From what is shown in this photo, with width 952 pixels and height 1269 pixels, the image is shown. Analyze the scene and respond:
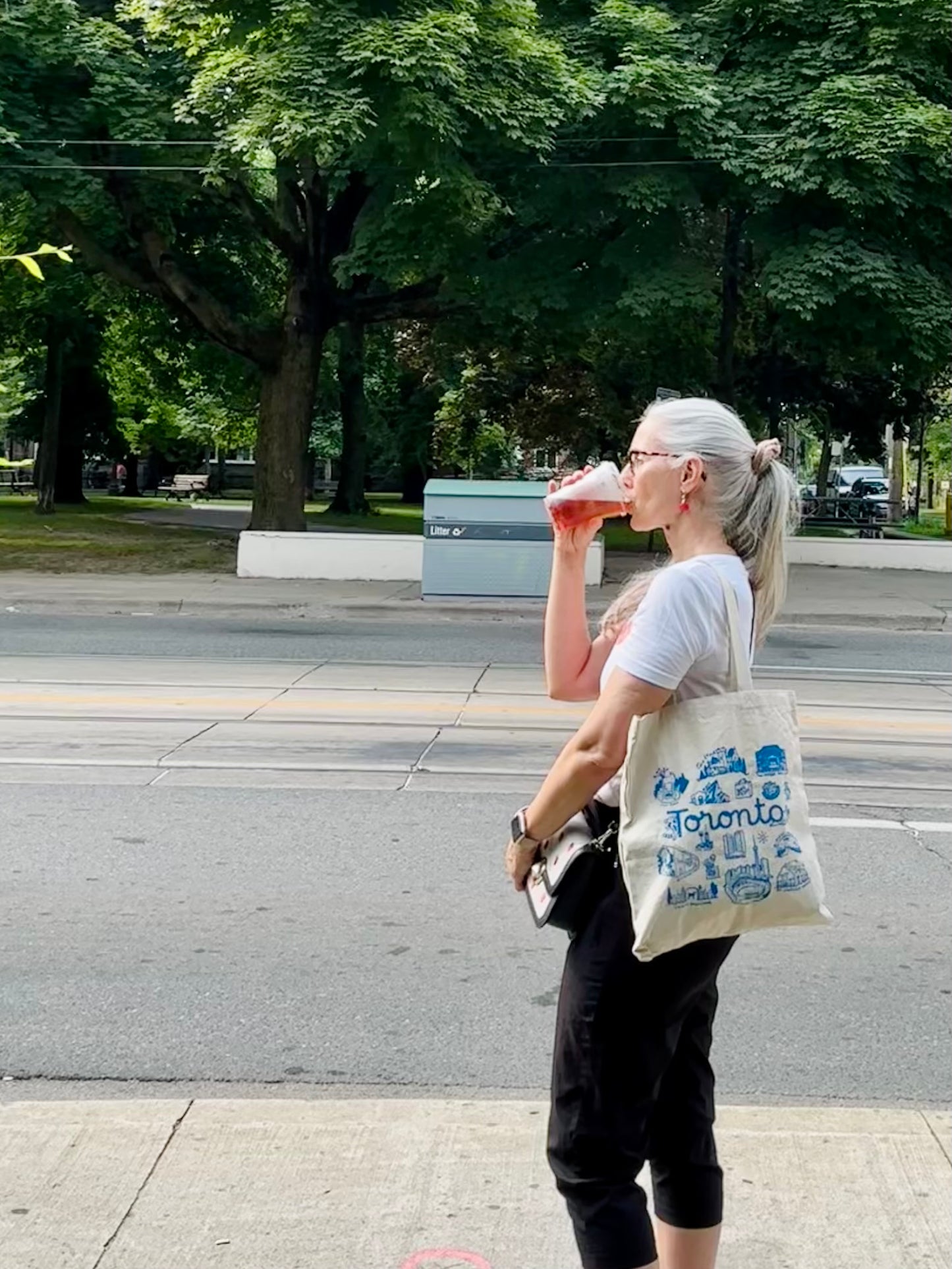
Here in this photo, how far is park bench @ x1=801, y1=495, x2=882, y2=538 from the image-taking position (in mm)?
32625

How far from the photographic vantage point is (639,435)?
2682mm

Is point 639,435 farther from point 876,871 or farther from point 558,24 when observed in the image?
point 558,24

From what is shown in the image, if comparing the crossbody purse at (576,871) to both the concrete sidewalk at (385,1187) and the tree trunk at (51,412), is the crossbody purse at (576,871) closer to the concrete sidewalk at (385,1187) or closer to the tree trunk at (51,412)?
the concrete sidewalk at (385,1187)

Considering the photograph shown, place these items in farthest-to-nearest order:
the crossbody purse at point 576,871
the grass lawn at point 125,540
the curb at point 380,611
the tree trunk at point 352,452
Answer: the tree trunk at point 352,452 < the grass lawn at point 125,540 < the curb at point 380,611 < the crossbody purse at point 576,871

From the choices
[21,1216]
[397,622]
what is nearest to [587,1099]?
[21,1216]


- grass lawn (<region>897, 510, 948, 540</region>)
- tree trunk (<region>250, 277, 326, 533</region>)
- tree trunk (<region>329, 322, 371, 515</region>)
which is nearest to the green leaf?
tree trunk (<region>250, 277, 326, 533</region>)

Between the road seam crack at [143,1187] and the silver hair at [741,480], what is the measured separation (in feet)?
5.66

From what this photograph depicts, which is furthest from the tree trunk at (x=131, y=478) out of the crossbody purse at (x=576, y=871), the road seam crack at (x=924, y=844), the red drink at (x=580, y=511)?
the crossbody purse at (x=576, y=871)

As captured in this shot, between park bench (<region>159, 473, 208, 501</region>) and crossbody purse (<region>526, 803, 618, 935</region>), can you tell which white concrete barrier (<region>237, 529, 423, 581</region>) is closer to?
crossbody purse (<region>526, 803, 618, 935</region>)

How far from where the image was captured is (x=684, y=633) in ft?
8.21

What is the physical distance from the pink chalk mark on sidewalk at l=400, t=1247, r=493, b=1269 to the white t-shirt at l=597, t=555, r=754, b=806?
4.16 feet

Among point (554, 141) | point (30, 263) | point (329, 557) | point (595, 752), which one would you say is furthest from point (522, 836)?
point (329, 557)

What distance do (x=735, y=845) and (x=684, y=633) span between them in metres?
0.36

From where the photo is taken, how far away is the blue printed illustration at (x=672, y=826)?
8.13 feet
